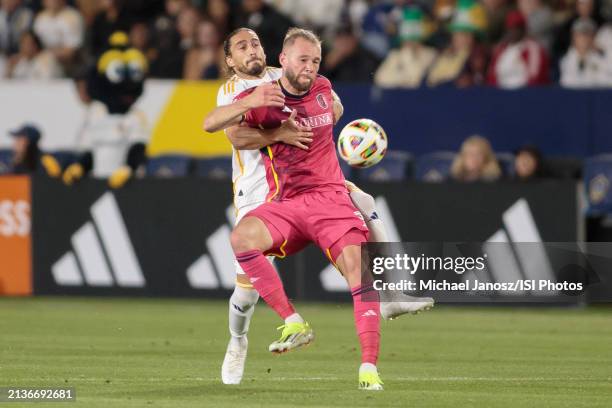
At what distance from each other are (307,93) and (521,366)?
10.4 feet

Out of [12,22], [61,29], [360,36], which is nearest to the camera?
[360,36]

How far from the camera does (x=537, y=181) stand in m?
17.0

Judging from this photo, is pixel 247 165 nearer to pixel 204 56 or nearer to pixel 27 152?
pixel 27 152

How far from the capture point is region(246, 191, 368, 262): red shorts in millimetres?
9617

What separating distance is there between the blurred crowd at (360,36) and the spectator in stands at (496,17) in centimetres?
1

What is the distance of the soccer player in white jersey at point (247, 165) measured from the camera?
9.79 metres

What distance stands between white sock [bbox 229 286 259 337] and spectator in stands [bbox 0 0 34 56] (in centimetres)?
1408

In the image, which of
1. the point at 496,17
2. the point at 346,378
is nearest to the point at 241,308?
the point at 346,378

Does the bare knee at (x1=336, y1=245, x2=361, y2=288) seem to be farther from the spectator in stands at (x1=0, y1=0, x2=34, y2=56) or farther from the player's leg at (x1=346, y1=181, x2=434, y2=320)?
the spectator in stands at (x1=0, y1=0, x2=34, y2=56)

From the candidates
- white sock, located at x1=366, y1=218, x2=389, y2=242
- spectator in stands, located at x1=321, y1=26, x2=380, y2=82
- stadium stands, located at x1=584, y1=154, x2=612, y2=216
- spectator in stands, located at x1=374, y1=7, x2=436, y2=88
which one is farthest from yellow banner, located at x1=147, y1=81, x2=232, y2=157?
white sock, located at x1=366, y1=218, x2=389, y2=242

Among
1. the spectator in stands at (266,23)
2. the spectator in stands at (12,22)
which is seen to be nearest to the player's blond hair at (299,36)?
the spectator in stands at (266,23)

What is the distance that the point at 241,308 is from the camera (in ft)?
34.5

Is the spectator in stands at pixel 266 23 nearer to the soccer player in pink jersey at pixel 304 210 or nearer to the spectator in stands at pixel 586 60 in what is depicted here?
the spectator in stands at pixel 586 60

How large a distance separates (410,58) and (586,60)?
236 centimetres
